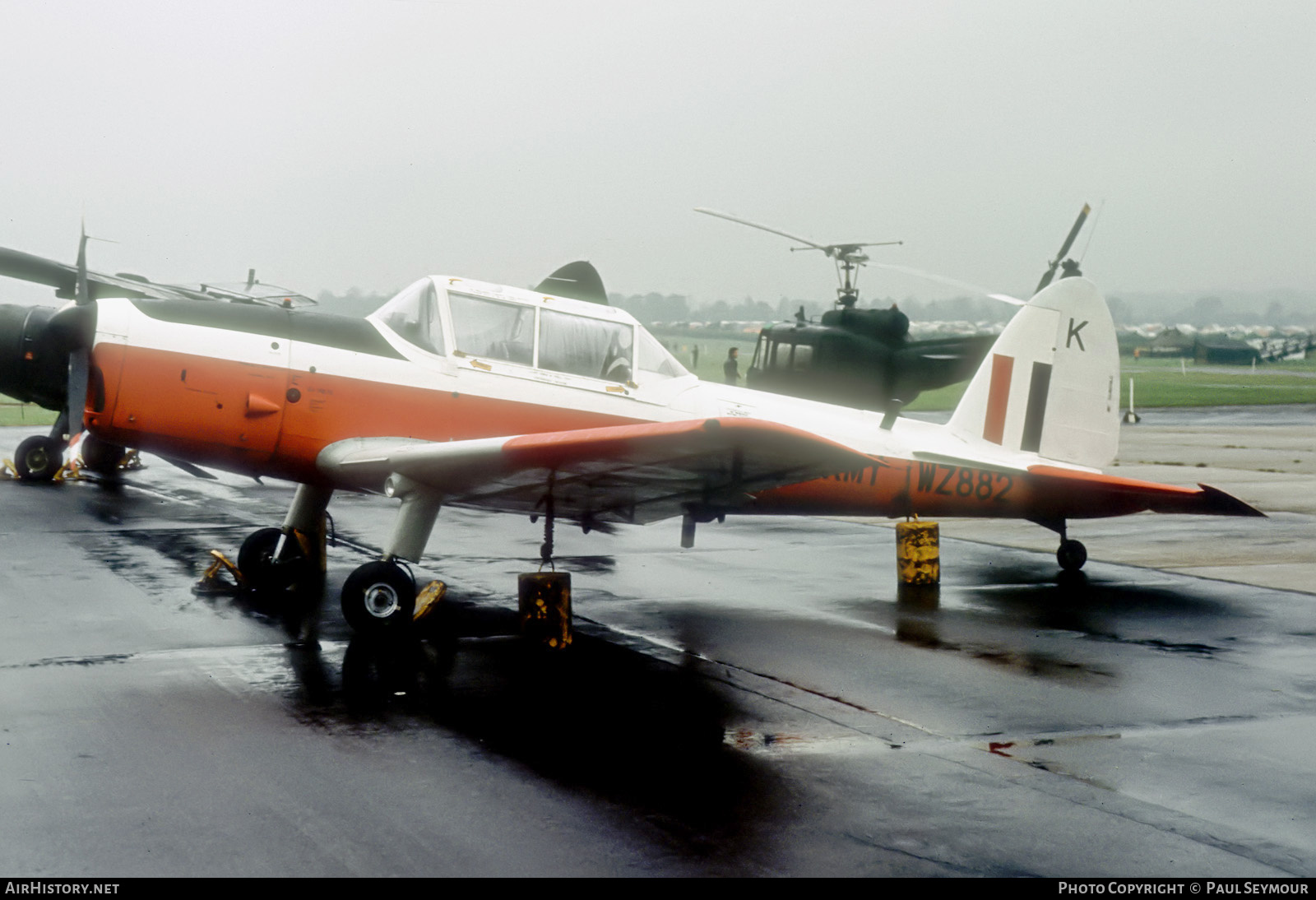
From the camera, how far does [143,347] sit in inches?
314

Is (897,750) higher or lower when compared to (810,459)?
lower

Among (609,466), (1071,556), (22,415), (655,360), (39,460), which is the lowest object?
(22,415)

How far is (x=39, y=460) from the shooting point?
59.5 ft

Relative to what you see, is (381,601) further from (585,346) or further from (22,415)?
(22,415)

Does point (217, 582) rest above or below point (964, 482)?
below

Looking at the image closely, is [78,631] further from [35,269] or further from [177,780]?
[35,269]

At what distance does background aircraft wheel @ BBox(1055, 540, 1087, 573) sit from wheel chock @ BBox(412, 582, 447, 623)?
578cm

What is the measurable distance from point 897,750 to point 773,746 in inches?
22.0

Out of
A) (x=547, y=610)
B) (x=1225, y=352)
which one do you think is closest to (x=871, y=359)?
(x=547, y=610)

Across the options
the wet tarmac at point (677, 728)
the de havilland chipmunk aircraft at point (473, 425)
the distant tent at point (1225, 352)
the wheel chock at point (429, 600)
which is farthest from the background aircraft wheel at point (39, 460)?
the distant tent at point (1225, 352)

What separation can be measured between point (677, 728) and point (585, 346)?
4030 mm

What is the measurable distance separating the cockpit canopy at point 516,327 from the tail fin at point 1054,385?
11.4ft

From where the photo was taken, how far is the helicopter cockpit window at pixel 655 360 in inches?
366

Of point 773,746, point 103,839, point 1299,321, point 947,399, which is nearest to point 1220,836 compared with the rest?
point 773,746
